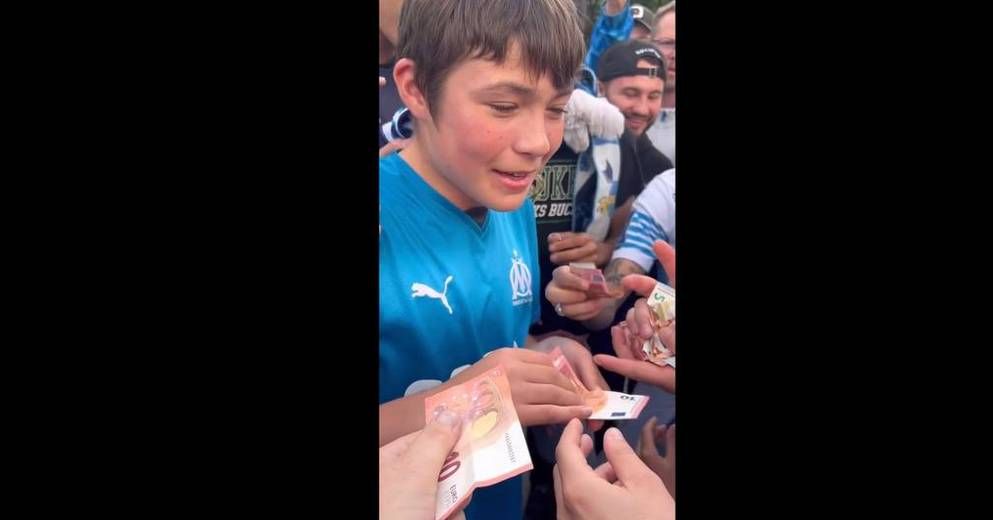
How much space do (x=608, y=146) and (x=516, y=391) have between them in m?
0.79

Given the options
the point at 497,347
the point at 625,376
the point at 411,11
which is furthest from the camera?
the point at 625,376

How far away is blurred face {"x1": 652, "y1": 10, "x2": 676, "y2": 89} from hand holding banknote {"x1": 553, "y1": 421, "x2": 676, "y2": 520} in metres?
1.09

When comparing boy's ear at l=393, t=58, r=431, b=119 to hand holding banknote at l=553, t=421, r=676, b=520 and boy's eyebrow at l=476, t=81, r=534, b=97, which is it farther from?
hand holding banknote at l=553, t=421, r=676, b=520

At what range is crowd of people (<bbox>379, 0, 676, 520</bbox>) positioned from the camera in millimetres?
2551

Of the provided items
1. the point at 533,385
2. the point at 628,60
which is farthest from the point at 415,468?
the point at 628,60

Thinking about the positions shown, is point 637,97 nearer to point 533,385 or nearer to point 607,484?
point 533,385

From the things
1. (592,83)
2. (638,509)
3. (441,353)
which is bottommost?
(638,509)

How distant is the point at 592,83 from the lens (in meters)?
2.73

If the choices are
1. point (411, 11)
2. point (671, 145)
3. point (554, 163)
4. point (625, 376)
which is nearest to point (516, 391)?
point (625, 376)

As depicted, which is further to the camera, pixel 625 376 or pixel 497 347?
pixel 625 376

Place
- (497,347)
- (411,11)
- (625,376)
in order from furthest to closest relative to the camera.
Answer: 1. (625,376)
2. (497,347)
3. (411,11)

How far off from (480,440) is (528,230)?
64cm

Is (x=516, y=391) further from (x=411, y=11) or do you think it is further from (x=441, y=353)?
(x=411, y=11)

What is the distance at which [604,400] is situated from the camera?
2.84 meters
